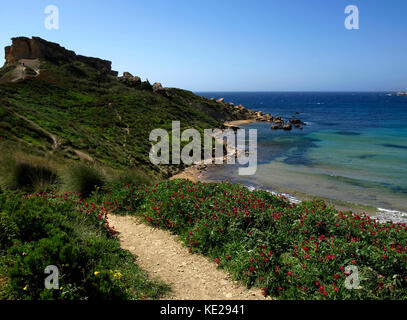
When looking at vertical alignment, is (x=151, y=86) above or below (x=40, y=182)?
above

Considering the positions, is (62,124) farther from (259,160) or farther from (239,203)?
(239,203)

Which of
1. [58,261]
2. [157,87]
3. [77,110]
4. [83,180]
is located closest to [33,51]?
[157,87]

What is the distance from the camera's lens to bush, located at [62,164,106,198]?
1079 cm

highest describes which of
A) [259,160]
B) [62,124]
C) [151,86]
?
[151,86]

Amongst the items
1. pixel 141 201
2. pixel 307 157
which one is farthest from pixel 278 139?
pixel 141 201

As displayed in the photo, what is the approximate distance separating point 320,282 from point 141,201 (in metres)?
7.03

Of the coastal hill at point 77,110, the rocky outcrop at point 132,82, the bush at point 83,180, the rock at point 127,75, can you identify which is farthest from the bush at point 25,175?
the rock at point 127,75

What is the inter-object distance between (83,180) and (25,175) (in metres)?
1.96

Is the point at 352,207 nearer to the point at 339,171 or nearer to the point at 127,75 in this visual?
the point at 339,171

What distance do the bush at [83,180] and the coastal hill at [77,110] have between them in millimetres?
3651

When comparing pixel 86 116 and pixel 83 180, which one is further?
pixel 86 116

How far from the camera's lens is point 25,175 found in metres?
10.3

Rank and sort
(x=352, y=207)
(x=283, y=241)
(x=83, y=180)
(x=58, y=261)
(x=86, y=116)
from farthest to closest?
(x=86, y=116) < (x=352, y=207) < (x=83, y=180) < (x=283, y=241) < (x=58, y=261)
